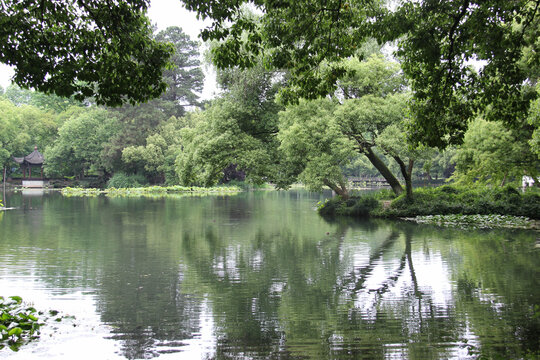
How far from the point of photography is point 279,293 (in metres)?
8.71

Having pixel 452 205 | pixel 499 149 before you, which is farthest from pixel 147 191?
pixel 499 149

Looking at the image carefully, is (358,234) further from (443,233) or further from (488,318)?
(488,318)

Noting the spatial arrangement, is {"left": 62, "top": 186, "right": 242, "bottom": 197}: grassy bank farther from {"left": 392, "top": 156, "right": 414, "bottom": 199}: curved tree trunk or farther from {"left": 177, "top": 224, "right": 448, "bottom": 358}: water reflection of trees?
{"left": 177, "top": 224, "right": 448, "bottom": 358}: water reflection of trees

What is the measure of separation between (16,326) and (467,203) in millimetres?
19805

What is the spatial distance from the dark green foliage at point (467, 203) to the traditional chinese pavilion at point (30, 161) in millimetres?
54271

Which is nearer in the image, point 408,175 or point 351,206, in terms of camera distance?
point 408,175

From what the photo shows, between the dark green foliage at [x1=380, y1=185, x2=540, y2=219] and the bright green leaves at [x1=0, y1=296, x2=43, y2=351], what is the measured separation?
1883 centimetres

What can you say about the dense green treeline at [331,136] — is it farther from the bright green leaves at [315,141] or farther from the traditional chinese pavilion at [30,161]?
the traditional chinese pavilion at [30,161]

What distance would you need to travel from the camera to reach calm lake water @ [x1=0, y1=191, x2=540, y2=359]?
19.2 feet

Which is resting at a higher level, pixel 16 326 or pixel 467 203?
pixel 467 203

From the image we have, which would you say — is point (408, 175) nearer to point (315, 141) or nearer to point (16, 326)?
point (315, 141)

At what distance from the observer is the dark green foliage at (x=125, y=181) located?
5603cm

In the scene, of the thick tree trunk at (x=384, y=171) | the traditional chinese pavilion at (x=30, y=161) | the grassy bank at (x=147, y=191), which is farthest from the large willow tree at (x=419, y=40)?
the traditional chinese pavilion at (x=30, y=161)

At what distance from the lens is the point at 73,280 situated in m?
9.71
